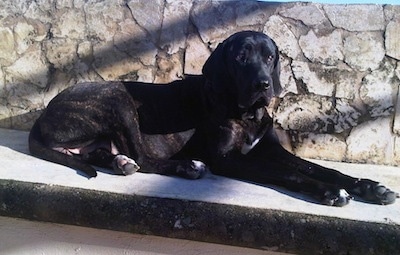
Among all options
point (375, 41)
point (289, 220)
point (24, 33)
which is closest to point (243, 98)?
point (289, 220)

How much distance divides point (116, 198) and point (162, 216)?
22 cm

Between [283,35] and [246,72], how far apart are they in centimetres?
77

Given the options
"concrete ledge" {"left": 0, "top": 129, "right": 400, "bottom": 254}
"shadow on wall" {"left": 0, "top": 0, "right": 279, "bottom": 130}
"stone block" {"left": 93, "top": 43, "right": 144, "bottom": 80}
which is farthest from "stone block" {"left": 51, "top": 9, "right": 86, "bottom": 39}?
"concrete ledge" {"left": 0, "top": 129, "right": 400, "bottom": 254}

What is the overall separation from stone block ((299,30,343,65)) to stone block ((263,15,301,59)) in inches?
1.9

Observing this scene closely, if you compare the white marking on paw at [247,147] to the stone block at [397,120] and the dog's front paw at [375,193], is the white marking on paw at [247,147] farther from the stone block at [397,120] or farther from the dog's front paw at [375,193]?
A: the stone block at [397,120]

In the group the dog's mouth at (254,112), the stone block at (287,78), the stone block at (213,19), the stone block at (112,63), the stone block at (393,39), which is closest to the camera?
the dog's mouth at (254,112)

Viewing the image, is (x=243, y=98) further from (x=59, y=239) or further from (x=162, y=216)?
(x=59, y=239)

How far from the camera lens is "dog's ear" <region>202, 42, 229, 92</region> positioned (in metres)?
2.60

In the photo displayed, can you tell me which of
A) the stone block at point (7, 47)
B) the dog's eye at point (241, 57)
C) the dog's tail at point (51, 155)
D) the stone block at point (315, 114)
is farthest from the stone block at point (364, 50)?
the stone block at point (7, 47)

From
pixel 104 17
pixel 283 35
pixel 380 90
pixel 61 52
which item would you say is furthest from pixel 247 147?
pixel 61 52

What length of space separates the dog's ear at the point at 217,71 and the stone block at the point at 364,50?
889mm

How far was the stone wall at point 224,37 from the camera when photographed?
303 centimetres

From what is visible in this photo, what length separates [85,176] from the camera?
7.82 ft

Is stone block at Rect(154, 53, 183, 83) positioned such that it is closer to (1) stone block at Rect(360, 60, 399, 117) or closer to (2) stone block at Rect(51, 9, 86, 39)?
(2) stone block at Rect(51, 9, 86, 39)
